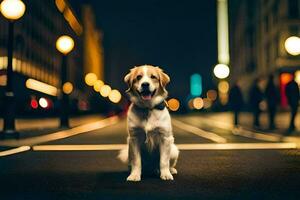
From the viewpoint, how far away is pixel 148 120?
17.7 feet

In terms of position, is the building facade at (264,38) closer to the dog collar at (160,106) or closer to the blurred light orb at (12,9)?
the blurred light orb at (12,9)

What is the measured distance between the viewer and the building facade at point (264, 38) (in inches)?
1843

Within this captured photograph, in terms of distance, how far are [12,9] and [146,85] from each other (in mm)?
9019

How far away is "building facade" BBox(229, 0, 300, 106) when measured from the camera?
154 feet

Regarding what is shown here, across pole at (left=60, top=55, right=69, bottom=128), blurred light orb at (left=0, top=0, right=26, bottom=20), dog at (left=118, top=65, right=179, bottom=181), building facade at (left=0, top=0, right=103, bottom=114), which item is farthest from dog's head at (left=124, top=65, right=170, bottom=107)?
building facade at (left=0, top=0, right=103, bottom=114)

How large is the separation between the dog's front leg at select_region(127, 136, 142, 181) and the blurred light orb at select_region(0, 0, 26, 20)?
880 centimetres

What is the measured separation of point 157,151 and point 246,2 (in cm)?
6674

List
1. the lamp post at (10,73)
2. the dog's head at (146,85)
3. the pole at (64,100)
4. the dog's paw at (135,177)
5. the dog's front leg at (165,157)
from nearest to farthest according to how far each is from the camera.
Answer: the dog's head at (146,85) → the dog's front leg at (165,157) → the dog's paw at (135,177) → the lamp post at (10,73) → the pole at (64,100)

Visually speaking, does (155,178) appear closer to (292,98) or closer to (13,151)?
(13,151)

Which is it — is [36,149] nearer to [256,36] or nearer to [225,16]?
[256,36]

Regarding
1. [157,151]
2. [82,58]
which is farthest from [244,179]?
[82,58]

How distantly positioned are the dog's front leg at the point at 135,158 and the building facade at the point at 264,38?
3244cm

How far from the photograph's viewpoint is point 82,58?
113m

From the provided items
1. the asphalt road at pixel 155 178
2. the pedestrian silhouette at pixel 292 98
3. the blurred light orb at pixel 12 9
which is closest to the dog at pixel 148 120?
the asphalt road at pixel 155 178
